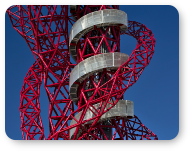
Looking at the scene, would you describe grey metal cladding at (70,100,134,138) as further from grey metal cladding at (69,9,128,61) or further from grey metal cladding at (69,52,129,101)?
grey metal cladding at (69,9,128,61)

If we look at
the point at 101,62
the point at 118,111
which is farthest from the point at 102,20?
the point at 118,111

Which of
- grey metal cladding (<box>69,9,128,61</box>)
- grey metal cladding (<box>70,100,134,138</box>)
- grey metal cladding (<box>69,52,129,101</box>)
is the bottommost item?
grey metal cladding (<box>70,100,134,138</box>)

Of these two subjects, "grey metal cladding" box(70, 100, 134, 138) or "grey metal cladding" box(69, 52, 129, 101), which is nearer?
"grey metal cladding" box(70, 100, 134, 138)

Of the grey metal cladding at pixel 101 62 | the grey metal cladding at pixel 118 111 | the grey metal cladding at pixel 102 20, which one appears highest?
the grey metal cladding at pixel 102 20

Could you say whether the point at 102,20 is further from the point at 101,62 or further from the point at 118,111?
the point at 118,111

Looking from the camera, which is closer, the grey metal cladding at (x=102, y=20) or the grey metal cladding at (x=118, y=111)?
the grey metal cladding at (x=118, y=111)

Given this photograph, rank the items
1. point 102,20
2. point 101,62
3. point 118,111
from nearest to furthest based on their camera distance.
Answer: point 118,111, point 101,62, point 102,20

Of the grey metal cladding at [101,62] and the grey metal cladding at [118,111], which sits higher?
the grey metal cladding at [101,62]

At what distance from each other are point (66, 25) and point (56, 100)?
336 inches

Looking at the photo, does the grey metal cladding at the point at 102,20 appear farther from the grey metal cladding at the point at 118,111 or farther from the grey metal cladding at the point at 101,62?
the grey metal cladding at the point at 118,111

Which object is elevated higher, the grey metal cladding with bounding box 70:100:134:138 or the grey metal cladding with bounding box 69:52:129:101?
the grey metal cladding with bounding box 69:52:129:101

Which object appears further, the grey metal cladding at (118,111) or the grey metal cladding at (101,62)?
the grey metal cladding at (101,62)
